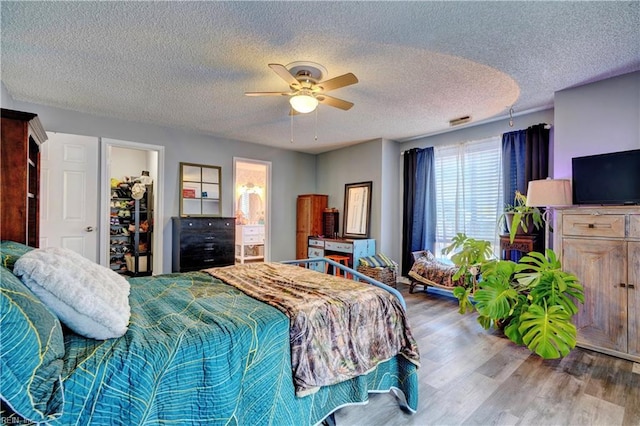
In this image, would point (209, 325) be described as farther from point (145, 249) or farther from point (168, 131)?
point (145, 249)

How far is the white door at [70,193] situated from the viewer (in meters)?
3.44

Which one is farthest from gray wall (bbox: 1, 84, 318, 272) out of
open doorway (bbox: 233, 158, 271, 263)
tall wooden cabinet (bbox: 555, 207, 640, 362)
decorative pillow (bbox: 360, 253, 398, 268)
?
tall wooden cabinet (bbox: 555, 207, 640, 362)

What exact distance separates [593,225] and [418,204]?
8.03 ft

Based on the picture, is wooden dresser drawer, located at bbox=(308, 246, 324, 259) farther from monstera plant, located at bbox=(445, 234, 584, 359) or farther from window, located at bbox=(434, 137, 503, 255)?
monstera plant, located at bbox=(445, 234, 584, 359)

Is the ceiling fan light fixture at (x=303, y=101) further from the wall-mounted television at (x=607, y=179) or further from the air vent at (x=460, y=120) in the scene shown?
the wall-mounted television at (x=607, y=179)

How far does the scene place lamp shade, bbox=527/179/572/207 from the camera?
2738 mm

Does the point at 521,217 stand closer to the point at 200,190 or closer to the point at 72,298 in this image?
the point at 72,298

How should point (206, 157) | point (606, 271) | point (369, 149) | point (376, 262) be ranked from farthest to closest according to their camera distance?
point (369, 149) < point (206, 157) < point (376, 262) < point (606, 271)

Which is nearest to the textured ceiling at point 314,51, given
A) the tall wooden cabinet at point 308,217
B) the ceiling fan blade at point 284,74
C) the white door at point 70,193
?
the ceiling fan blade at point 284,74

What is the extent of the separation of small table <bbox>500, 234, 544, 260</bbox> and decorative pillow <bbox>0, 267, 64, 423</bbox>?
3968 mm

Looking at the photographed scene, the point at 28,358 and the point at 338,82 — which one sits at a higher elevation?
the point at 338,82

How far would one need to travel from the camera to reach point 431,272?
4.18 m

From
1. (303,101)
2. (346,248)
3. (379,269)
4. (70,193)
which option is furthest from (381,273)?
(70,193)

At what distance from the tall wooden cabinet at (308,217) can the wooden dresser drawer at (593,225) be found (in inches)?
150
